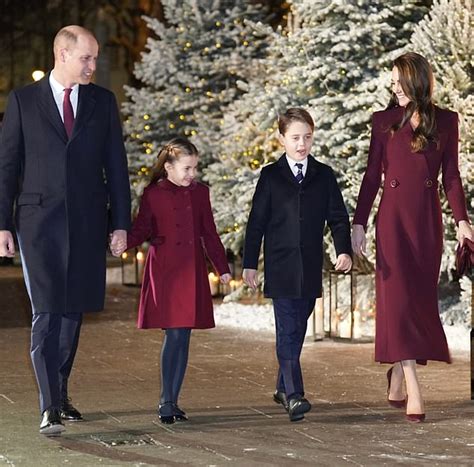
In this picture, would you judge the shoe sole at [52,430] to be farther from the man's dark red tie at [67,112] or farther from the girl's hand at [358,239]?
the girl's hand at [358,239]

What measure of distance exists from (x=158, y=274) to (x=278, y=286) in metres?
0.73

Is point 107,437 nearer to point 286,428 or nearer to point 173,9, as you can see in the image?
point 286,428

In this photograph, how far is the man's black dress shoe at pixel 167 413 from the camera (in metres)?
9.50

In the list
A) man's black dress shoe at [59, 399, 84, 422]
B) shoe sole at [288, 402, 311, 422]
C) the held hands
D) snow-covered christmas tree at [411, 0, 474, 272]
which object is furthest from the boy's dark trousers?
snow-covered christmas tree at [411, 0, 474, 272]

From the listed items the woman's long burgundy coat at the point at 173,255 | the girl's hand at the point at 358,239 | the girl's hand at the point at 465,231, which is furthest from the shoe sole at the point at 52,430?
the girl's hand at the point at 465,231

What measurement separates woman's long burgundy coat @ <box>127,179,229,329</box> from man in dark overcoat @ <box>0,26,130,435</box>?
0.47 m

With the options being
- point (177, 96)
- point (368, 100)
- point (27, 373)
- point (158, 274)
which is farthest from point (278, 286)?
point (177, 96)

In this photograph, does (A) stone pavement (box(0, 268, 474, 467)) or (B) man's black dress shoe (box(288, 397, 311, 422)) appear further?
(B) man's black dress shoe (box(288, 397, 311, 422))

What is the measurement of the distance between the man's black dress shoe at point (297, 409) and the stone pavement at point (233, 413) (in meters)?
0.08

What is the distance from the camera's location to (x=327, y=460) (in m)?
8.20

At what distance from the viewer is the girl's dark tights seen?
9.62 m

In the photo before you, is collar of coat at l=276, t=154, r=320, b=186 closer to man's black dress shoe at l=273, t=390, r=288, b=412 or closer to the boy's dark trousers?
the boy's dark trousers

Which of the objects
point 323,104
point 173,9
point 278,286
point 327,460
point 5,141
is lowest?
point 327,460

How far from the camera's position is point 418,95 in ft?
31.6
